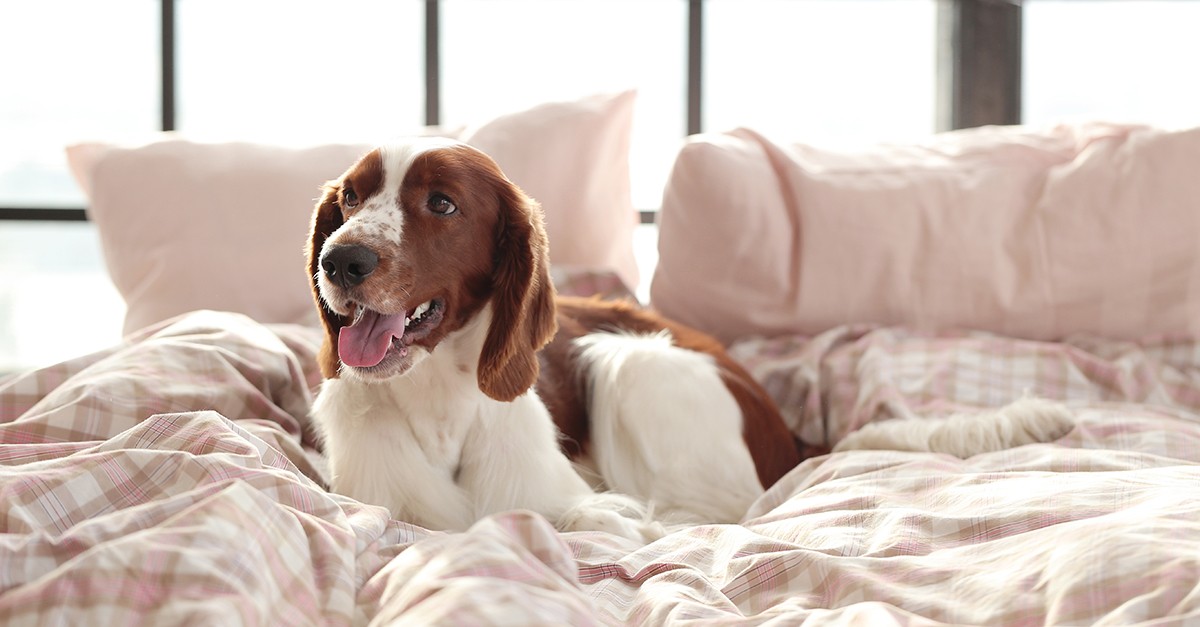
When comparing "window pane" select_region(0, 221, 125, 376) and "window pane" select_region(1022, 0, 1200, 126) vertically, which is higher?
"window pane" select_region(1022, 0, 1200, 126)

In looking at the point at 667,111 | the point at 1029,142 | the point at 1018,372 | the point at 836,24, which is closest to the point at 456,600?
the point at 1018,372

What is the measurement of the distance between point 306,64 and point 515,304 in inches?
84.2

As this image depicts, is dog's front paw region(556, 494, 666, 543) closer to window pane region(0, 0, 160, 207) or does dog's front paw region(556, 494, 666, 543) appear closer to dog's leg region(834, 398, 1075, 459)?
dog's leg region(834, 398, 1075, 459)

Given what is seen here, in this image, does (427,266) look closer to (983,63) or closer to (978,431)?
(978,431)

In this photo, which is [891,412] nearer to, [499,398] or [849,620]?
[499,398]

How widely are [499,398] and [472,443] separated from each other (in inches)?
4.9

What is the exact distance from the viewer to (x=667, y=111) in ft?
11.0

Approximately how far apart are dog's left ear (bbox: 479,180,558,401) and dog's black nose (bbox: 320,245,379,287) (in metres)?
0.22

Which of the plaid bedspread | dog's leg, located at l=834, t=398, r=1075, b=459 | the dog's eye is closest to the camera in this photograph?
the plaid bedspread

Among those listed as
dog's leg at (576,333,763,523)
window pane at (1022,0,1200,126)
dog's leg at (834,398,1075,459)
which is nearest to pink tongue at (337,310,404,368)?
dog's leg at (576,333,763,523)

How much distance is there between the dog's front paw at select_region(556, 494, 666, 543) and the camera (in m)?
1.47

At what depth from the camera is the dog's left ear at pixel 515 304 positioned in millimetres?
1425

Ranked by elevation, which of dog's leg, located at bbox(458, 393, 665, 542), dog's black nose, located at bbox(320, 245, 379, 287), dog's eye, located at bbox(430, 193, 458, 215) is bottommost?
dog's leg, located at bbox(458, 393, 665, 542)

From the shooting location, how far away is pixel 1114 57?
340cm
